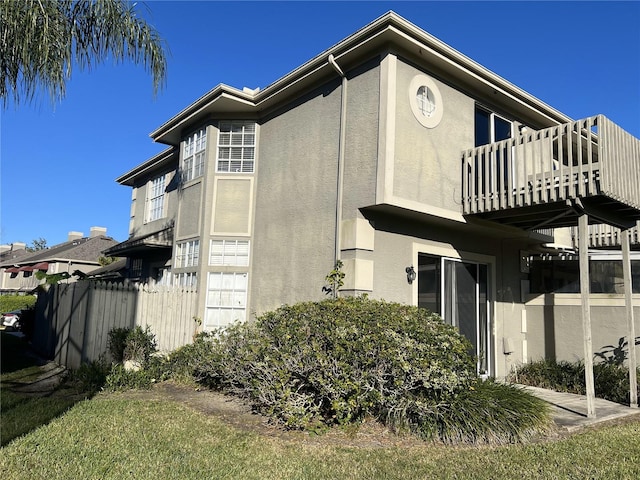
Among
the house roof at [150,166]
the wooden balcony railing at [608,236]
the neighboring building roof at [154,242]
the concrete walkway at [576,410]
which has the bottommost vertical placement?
the concrete walkway at [576,410]

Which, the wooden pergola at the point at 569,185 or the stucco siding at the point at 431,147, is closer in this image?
the wooden pergola at the point at 569,185

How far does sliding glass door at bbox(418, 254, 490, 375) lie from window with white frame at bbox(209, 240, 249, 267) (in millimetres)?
4096

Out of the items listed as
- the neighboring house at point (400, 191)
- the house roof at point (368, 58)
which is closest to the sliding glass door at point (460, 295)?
the neighboring house at point (400, 191)

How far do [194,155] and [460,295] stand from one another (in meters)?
7.36

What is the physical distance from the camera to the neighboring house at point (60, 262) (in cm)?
3272

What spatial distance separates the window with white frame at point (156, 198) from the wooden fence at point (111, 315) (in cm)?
443

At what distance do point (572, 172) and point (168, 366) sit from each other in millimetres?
8053

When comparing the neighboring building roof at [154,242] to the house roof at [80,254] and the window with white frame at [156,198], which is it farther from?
the house roof at [80,254]

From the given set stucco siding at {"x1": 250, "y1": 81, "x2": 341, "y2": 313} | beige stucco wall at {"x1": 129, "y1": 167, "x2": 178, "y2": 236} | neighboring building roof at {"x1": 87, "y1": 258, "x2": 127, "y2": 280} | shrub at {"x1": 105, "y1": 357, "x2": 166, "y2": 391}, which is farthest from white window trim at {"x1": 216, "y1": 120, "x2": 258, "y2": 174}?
neighboring building roof at {"x1": 87, "y1": 258, "x2": 127, "y2": 280}

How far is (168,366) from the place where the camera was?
365 inches

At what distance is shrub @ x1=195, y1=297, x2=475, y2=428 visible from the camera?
589 cm

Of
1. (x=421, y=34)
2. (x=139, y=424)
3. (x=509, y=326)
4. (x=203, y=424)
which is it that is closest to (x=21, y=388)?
(x=139, y=424)

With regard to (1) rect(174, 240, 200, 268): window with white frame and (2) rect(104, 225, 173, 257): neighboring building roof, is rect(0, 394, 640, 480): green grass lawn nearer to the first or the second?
(1) rect(174, 240, 200, 268): window with white frame

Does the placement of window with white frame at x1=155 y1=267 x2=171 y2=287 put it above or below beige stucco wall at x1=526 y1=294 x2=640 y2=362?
above
